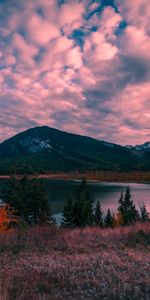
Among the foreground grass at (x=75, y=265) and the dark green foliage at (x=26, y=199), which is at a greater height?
the foreground grass at (x=75, y=265)

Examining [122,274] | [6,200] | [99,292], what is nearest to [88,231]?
[122,274]

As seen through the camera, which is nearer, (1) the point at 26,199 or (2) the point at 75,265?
(2) the point at 75,265

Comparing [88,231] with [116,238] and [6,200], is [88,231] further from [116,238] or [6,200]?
[6,200]

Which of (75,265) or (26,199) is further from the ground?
(75,265)

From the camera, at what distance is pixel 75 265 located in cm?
716

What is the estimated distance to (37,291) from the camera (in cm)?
555

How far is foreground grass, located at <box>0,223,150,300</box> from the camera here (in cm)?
543

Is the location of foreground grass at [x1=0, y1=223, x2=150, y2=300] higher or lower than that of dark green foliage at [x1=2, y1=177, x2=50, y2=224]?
higher

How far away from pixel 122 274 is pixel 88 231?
211 inches

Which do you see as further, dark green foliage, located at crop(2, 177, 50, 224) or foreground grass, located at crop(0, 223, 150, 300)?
dark green foliage, located at crop(2, 177, 50, 224)

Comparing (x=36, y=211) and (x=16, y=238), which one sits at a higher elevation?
(x=16, y=238)

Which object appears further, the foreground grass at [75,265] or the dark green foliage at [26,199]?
the dark green foliage at [26,199]

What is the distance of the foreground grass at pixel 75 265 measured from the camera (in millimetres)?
5430

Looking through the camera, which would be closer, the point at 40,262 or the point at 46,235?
the point at 40,262
